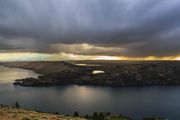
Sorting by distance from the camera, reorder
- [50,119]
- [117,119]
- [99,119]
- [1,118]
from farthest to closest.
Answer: [117,119] < [99,119] < [50,119] < [1,118]

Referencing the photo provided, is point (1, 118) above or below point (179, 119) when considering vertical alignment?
above

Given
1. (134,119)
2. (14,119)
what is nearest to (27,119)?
(14,119)

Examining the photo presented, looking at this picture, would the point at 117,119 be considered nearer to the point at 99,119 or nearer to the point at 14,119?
the point at 99,119

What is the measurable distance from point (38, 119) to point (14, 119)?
3959 millimetres

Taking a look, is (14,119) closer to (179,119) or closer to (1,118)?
(1,118)

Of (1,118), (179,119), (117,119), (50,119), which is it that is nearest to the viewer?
(1,118)

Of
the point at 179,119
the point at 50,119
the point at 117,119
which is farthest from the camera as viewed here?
the point at 179,119

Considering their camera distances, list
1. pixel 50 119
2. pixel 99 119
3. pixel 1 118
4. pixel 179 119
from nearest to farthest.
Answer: pixel 1 118, pixel 50 119, pixel 99 119, pixel 179 119

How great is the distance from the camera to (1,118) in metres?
41.2

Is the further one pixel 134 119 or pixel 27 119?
pixel 134 119

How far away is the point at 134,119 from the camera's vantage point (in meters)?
200

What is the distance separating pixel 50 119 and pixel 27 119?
526 cm

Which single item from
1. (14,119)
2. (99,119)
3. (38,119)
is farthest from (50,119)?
(99,119)

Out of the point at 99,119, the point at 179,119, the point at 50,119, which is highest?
the point at 50,119
